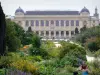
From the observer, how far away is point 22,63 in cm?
1201

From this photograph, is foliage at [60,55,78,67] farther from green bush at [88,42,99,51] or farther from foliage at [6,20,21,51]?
green bush at [88,42,99,51]

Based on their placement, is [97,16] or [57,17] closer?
[57,17]

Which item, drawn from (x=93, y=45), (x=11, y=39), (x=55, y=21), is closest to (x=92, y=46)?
(x=93, y=45)

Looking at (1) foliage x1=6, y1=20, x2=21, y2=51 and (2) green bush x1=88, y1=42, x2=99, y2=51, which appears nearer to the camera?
(1) foliage x1=6, y1=20, x2=21, y2=51

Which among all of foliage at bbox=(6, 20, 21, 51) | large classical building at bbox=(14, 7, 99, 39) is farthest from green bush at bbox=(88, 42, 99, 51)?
large classical building at bbox=(14, 7, 99, 39)

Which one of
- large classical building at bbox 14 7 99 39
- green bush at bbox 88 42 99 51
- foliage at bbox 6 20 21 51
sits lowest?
large classical building at bbox 14 7 99 39

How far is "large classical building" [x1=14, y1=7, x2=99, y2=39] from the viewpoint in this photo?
349 ft

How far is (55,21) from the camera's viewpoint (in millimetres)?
106688

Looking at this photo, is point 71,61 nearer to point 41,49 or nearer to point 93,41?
point 41,49

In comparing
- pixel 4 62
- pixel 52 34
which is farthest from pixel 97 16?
pixel 4 62

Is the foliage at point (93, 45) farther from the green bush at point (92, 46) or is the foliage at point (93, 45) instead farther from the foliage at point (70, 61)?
the foliage at point (70, 61)

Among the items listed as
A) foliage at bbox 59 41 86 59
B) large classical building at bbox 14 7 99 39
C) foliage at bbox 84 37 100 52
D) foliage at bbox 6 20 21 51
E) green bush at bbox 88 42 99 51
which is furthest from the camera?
large classical building at bbox 14 7 99 39

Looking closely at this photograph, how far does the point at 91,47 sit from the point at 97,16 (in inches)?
3453

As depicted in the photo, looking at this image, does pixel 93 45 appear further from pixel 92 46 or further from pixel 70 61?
pixel 70 61
